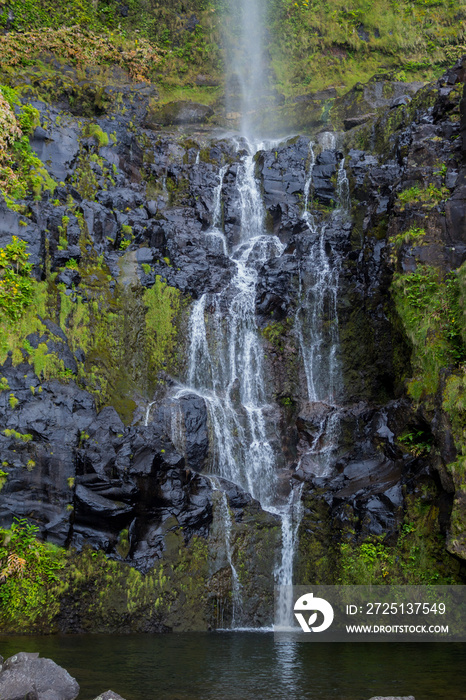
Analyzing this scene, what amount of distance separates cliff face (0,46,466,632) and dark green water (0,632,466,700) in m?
1.82

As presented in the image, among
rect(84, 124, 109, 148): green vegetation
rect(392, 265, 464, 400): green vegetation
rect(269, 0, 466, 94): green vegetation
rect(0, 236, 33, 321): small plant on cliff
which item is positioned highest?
rect(269, 0, 466, 94): green vegetation

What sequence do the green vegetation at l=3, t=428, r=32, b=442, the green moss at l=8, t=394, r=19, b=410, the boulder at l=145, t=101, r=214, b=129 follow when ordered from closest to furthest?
the green vegetation at l=3, t=428, r=32, b=442, the green moss at l=8, t=394, r=19, b=410, the boulder at l=145, t=101, r=214, b=129

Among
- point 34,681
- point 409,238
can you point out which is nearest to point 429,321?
point 409,238

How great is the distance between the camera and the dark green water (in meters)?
7.57

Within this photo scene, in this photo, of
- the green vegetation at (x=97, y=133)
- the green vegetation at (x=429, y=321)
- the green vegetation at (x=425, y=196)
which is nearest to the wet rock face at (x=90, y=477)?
the green vegetation at (x=429, y=321)

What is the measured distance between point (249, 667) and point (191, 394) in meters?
8.97

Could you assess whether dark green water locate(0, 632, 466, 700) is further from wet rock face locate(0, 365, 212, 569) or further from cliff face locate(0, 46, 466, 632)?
wet rock face locate(0, 365, 212, 569)

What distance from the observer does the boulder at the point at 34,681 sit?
7.05m

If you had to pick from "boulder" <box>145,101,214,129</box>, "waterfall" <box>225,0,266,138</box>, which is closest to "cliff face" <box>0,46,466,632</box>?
"boulder" <box>145,101,214,129</box>

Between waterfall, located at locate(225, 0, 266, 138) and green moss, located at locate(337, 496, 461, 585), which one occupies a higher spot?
waterfall, located at locate(225, 0, 266, 138)

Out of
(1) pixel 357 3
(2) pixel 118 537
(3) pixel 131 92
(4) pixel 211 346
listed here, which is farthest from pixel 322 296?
(1) pixel 357 3

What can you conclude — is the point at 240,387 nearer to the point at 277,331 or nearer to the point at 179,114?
the point at 277,331

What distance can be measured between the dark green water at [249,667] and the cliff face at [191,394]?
182 centimetres

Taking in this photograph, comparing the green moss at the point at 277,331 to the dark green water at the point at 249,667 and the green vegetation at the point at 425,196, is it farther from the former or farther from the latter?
the dark green water at the point at 249,667
